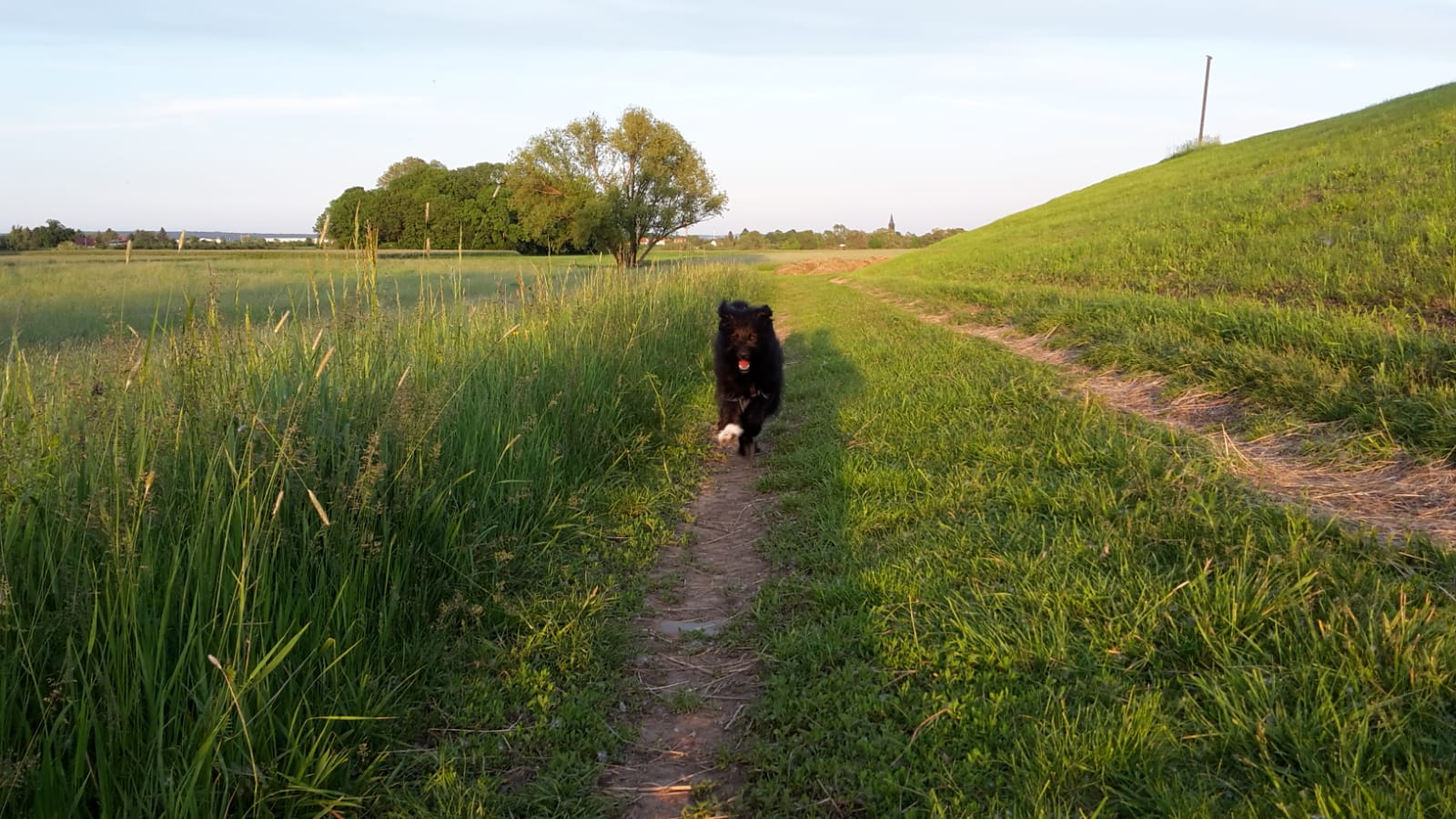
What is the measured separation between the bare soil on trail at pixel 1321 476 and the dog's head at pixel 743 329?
2.94 meters

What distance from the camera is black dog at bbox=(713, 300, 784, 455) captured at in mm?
6863

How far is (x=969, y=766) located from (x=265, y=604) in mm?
2224

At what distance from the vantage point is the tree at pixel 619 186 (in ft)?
152

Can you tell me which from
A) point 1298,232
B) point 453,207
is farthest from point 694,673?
point 453,207

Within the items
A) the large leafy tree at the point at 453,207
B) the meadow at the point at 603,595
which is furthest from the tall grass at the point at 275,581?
the large leafy tree at the point at 453,207

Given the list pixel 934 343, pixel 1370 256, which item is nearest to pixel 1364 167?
pixel 1370 256

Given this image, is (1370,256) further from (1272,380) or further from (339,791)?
(339,791)

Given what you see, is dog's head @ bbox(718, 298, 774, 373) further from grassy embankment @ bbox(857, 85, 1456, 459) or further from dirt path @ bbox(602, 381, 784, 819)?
grassy embankment @ bbox(857, 85, 1456, 459)

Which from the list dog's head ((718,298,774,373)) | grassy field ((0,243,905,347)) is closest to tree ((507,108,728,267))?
grassy field ((0,243,905,347))

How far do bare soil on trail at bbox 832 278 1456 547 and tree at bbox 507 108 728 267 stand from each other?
41.7m

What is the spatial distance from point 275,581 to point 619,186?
160 feet

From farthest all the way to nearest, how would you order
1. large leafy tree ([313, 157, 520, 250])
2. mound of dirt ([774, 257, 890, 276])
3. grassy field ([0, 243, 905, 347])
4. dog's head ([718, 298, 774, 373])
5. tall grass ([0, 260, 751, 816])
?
large leafy tree ([313, 157, 520, 250]) < mound of dirt ([774, 257, 890, 276]) < dog's head ([718, 298, 774, 373]) < grassy field ([0, 243, 905, 347]) < tall grass ([0, 260, 751, 816])

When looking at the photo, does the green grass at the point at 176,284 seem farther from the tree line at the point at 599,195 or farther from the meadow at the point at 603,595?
the tree line at the point at 599,195

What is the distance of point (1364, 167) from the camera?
50.6 ft
